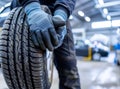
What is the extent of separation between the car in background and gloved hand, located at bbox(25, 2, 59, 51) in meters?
4.47

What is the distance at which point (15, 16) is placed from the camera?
562mm

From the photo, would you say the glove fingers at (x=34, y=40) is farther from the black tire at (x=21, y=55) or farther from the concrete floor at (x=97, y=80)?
the concrete floor at (x=97, y=80)

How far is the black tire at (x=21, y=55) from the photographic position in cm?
52

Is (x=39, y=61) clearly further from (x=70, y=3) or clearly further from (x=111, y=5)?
(x=111, y=5)

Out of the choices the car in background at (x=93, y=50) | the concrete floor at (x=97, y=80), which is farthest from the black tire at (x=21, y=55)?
the car in background at (x=93, y=50)

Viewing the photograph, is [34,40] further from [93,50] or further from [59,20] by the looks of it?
[93,50]

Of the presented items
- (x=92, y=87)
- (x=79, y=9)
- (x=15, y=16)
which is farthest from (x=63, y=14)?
(x=92, y=87)

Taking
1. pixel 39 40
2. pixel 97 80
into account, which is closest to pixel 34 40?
pixel 39 40

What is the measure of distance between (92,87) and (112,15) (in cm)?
82

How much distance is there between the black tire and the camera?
20.3 inches

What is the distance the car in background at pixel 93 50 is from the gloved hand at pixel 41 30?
4.47 metres

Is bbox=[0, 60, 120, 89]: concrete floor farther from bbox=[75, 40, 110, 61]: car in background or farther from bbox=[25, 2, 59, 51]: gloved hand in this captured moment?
bbox=[75, 40, 110, 61]: car in background

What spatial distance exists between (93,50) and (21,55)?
466 cm

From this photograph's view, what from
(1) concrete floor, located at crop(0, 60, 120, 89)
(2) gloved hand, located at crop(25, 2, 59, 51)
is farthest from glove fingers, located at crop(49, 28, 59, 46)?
(1) concrete floor, located at crop(0, 60, 120, 89)
